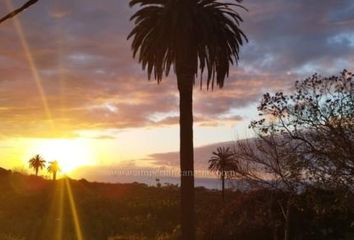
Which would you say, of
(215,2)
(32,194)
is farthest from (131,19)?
(32,194)

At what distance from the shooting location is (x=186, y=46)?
27984 millimetres

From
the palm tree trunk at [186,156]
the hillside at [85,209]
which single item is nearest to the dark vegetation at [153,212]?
the hillside at [85,209]

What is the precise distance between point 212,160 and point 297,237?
184ft

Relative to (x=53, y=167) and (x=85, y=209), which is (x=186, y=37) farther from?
Answer: (x=53, y=167)

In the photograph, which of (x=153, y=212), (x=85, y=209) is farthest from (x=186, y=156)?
(x=85, y=209)

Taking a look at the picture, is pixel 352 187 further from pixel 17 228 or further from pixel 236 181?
pixel 17 228

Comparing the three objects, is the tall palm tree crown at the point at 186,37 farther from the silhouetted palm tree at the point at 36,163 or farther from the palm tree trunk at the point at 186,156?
the silhouetted palm tree at the point at 36,163

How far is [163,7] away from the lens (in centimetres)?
2933

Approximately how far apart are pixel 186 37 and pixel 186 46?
469 millimetres

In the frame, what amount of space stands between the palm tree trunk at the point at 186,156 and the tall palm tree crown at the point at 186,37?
41.0 inches

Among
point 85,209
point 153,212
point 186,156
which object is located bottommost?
point 153,212

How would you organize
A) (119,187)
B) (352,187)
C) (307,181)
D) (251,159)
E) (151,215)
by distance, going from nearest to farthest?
(352,187), (307,181), (251,159), (151,215), (119,187)

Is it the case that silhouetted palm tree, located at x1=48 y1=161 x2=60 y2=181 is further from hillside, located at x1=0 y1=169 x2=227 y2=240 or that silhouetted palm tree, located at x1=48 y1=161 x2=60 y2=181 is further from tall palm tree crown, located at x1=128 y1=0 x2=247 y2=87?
tall palm tree crown, located at x1=128 y1=0 x2=247 y2=87

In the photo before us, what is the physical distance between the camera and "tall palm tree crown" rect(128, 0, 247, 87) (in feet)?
91.5
